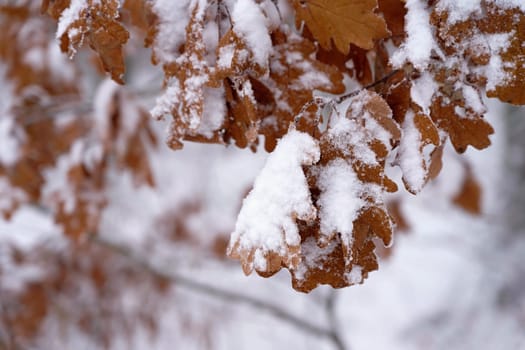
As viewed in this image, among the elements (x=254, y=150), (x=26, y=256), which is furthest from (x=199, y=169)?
(x=254, y=150)

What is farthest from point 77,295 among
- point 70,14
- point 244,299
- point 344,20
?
point 344,20

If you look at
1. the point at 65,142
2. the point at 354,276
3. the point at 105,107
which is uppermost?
the point at 354,276

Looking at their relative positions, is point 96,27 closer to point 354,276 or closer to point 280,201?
point 280,201

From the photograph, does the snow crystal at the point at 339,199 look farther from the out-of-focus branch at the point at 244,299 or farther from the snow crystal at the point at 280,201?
the out-of-focus branch at the point at 244,299

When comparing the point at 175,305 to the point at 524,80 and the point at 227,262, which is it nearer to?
the point at 227,262

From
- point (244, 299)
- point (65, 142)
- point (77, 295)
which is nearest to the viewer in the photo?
point (65, 142)

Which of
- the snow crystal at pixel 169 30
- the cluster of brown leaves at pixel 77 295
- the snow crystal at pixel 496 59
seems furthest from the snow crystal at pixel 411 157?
the cluster of brown leaves at pixel 77 295

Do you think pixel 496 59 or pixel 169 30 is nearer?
pixel 496 59

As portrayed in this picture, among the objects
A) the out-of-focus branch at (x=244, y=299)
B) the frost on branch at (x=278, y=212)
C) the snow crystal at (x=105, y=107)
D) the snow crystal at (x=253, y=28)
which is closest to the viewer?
the frost on branch at (x=278, y=212)
